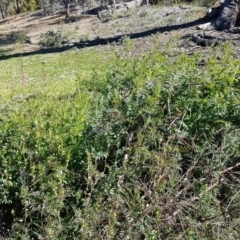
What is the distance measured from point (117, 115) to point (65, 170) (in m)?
0.56

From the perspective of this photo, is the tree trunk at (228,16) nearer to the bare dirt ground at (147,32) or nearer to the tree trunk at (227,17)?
the tree trunk at (227,17)

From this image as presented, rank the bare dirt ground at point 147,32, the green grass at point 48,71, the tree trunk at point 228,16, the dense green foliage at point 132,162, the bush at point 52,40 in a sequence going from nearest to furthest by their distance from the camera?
the dense green foliage at point 132,162, the green grass at point 48,71, the bare dirt ground at point 147,32, the tree trunk at point 228,16, the bush at point 52,40

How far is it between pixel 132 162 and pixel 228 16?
10.9 m

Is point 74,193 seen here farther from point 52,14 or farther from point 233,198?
point 52,14

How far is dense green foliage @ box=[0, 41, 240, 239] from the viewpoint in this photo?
9.23ft

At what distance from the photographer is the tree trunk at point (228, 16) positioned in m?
12.8

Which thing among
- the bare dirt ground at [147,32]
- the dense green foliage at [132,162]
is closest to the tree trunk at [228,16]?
the bare dirt ground at [147,32]

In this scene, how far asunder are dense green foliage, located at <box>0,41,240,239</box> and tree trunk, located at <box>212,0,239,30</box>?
9548mm

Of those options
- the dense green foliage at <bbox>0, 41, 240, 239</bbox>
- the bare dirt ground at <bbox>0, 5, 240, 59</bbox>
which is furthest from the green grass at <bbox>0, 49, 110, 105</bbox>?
the dense green foliage at <bbox>0, 41, 240, 239</bbox>

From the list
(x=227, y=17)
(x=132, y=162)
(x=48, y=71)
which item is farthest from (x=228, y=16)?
(x=132, y=162)

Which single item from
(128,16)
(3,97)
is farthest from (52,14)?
(3,97)

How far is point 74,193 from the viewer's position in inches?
121

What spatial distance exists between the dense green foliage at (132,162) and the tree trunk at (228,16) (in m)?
9.55

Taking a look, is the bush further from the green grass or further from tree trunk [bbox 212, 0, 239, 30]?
tree trunk [bbox 212, 0, 239, 30]
